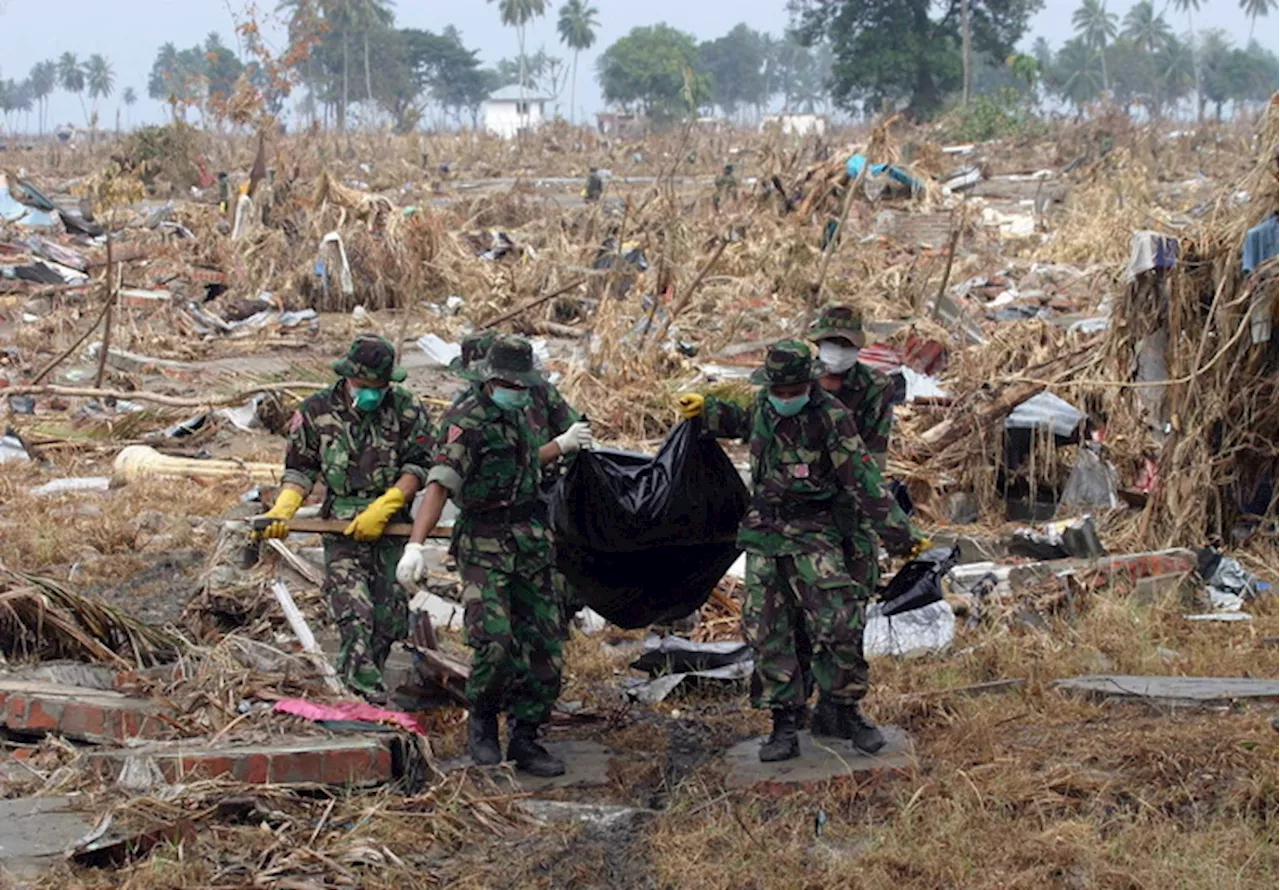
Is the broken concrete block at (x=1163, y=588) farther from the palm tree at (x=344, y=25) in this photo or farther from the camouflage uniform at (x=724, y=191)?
the palm tree at (x=344, y=25)

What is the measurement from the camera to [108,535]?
8.86 meters

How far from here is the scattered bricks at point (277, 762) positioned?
4.56m

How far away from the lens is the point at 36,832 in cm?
429

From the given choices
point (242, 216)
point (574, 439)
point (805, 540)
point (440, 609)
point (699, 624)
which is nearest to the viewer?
point (805, 540)

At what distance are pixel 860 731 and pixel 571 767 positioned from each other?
1.04 m

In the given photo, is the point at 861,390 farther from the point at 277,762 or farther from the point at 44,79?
the point at 44,79

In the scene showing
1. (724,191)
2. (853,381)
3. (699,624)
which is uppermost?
(724,191)

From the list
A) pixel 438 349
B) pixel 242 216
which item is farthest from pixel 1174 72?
pixel 438 349

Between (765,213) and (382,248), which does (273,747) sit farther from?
(765,213)

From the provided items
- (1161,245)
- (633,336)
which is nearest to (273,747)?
(1161,245)

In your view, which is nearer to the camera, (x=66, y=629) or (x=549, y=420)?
(x=549, y=420)

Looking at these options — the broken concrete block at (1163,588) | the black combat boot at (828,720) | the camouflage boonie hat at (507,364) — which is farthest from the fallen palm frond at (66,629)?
the broken concrete block at (1163,588)

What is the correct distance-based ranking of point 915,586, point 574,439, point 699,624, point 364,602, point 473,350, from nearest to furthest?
Result: point 574,439, point 364,602, point 915,586, point 473,350, point 699,624

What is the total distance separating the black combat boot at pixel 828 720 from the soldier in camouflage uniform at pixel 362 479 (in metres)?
1.62
